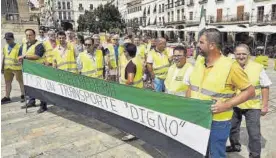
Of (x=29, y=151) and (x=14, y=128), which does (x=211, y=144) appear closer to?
(x=29, y=151)

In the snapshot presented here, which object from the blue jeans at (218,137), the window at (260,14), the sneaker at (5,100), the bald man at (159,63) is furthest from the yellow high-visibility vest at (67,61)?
the window at (260,14)

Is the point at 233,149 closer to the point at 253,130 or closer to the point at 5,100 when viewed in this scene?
the point at 253,130

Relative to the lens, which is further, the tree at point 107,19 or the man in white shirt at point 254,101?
the tree at point 107,19

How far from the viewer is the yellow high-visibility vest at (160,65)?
6.16 m

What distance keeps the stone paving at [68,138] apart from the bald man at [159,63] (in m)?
1.64

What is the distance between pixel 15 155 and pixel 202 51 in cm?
346

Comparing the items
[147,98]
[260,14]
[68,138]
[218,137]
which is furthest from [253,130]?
[260,14]

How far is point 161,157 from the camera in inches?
165

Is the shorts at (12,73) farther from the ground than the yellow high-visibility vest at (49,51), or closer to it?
closer to it

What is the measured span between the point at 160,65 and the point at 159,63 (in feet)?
0.18

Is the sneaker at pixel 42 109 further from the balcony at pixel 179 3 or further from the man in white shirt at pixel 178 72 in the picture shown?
the balcony at pixel 179 3

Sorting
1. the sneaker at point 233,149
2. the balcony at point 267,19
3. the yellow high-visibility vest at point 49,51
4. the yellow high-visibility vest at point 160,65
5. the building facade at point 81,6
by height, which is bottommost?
the sneaker at point 233,149

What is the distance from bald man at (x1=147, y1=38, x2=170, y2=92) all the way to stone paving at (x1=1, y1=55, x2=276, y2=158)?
1.64 metres

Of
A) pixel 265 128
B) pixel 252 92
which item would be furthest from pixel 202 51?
pixel 265 128
